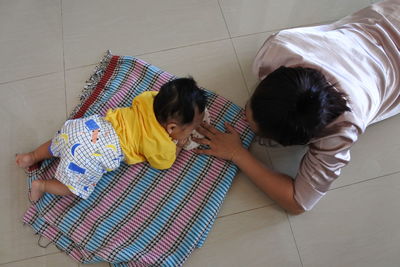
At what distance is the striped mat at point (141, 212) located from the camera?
99 centimetres

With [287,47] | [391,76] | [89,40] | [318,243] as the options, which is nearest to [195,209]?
[318,243]

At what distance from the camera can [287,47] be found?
88cm

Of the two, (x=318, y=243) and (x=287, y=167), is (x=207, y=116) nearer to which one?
(x=287, y=167)

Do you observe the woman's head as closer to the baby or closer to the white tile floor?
the baby

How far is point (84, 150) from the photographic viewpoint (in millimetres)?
905

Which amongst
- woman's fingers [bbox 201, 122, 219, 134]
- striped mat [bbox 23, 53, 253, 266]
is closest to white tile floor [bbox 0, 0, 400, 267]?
striped mat [bbox 23, 53, 253, 266]

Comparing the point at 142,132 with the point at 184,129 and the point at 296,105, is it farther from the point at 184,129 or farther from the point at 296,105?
the point at 296,105

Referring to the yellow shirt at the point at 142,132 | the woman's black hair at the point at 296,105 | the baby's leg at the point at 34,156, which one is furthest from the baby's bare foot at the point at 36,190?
the woman's black hair at the point at 296,105

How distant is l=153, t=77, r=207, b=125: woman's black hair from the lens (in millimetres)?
858

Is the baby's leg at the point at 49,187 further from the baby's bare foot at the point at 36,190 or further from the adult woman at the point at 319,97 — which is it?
the adult woman at the point at 319,97

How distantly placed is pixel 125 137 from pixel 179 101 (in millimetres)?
218

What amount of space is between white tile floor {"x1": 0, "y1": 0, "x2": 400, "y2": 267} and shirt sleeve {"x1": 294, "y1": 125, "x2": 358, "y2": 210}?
158 mm

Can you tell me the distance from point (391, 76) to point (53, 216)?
1118 mm

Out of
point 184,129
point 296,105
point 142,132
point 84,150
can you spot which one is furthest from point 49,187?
point 296,105
